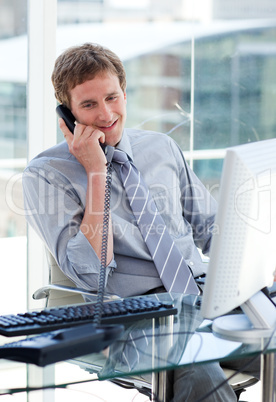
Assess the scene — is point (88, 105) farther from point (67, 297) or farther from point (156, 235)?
point (67, 297)

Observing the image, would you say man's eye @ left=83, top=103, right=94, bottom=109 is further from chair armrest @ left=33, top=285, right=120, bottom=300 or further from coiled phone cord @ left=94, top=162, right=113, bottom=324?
chair armrest @ left=33, top=285, right=120, bottom=300

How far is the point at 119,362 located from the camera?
1.15 meters

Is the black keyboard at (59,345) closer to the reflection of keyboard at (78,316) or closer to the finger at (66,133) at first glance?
the reflection of keyboard at (78,316)

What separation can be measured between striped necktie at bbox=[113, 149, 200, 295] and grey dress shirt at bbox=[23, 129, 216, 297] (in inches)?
1.0

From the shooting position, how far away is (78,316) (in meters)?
1.30

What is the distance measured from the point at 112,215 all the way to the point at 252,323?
70 centimetres

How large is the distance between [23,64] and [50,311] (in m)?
1.76

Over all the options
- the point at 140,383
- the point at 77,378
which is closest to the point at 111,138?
the point at 140,383

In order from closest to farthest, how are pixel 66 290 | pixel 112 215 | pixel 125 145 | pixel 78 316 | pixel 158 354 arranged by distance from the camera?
pixel 158 354 → pixel 78 316 → pixel 66 290 → pixel 112 215 → pixel 125 145

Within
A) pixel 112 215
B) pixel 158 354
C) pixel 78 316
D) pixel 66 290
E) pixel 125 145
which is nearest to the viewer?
pixel 158 354

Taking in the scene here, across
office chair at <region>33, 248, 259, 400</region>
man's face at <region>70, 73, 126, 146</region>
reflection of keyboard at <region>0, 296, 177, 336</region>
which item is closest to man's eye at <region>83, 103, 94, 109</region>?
man's face at <region>70, 73, 126, 146</region>

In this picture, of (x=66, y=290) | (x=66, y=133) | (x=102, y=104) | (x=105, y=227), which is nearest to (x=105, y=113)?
(x=102, y=104)

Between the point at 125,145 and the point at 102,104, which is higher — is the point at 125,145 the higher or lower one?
the lower one

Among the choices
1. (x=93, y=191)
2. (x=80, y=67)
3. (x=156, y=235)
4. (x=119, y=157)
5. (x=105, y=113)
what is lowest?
(x=156, y=235)
